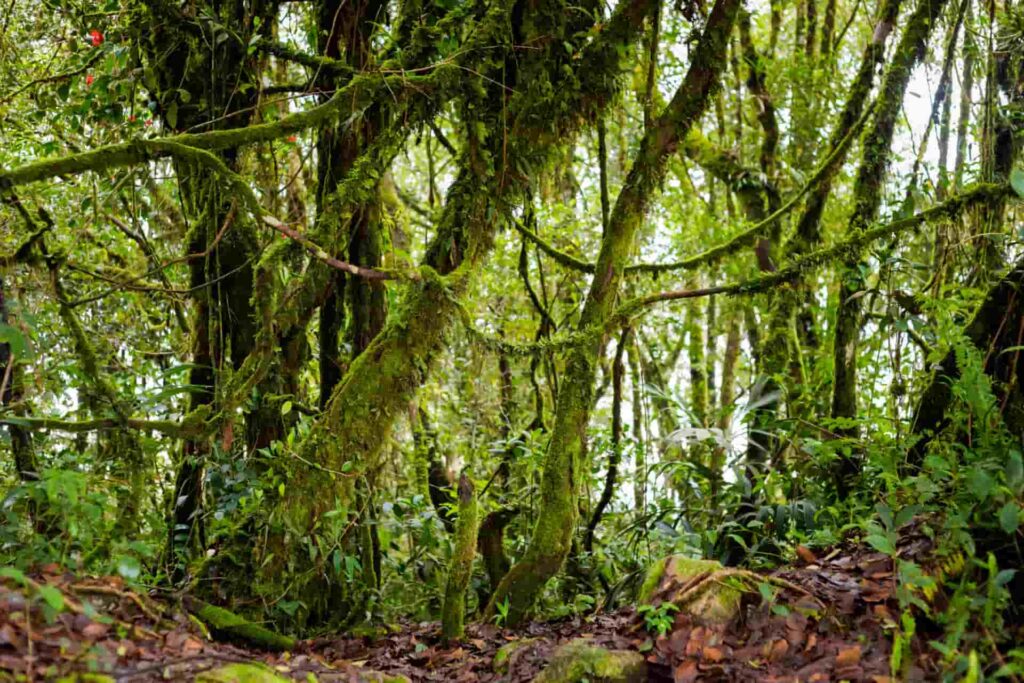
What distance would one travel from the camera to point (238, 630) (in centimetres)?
405

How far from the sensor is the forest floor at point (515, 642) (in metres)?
2.57

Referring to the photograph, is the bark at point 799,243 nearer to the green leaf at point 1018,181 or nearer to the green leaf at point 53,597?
the green leaf at point 1018,181

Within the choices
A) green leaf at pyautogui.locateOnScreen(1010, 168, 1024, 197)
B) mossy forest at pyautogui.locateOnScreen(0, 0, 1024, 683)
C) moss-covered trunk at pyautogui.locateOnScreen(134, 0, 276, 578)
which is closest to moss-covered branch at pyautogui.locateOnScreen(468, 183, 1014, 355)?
mossy forest at pyautogui.locateOnScreen(0, 0, 1024, 683)

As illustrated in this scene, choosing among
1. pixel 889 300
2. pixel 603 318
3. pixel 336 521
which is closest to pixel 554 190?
pixel 603 318

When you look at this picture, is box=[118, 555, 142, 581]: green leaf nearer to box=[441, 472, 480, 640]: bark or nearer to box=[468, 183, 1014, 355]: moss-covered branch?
box=[441, 472, 480, 640]: bark

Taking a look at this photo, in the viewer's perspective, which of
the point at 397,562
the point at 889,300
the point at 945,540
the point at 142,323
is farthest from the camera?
the point at 142,323

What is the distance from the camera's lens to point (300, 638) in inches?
180

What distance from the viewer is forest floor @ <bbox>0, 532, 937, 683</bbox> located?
8.43ft

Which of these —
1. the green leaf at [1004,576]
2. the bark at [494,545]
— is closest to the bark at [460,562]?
the bark at [494,545]

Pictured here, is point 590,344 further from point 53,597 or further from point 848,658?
point 53,597

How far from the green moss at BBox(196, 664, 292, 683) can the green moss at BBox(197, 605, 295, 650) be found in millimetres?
1183

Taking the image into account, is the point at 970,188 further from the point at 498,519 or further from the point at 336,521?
the point at 336,521

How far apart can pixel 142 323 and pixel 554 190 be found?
411 centimetres

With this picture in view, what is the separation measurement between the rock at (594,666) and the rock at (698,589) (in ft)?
1.05
